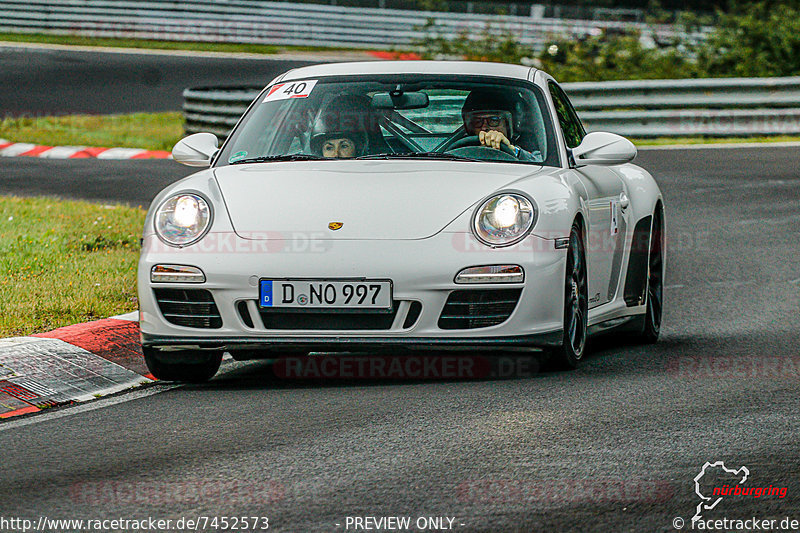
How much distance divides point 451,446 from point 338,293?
117 centimetres

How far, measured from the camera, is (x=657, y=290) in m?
7.88

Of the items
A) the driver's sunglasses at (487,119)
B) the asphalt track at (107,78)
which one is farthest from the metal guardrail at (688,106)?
the driver's sunglasses at (487,119)

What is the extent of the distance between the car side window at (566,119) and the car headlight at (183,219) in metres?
1.92

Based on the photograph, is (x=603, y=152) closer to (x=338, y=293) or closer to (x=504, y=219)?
(x=504, y=219)

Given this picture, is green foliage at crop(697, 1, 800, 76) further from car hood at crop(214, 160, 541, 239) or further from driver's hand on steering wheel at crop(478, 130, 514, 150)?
car hood at crop(214, 160, 541, 239)

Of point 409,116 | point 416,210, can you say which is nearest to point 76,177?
point 409,116

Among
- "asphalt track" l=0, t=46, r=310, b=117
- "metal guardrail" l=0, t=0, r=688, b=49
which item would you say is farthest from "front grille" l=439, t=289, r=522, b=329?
"metal guardrail" l=0, t=0, r=688, b=49

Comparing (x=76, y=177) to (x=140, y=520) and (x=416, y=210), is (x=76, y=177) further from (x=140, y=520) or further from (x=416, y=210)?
(x=140, y=520)

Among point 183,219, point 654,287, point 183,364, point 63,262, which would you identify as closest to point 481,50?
point 63,262

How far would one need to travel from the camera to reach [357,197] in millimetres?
6137

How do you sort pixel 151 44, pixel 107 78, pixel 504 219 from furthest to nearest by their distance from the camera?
pixel 151 44, pixel 107 78, pixel 504 219

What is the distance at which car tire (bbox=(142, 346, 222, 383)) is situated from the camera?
6.32 metres

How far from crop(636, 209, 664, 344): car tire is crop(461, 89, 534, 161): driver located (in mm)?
1228

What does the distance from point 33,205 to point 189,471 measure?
8732mm
